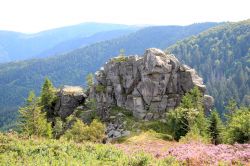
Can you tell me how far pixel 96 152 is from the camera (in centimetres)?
2945

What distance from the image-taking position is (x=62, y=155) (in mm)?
27984

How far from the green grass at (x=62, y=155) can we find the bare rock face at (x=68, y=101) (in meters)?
66.4

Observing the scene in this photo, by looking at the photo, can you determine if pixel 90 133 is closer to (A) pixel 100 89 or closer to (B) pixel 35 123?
(B) pixel 35 123

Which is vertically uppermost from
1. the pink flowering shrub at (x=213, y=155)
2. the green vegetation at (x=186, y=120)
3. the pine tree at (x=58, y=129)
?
the pink flowering shrub at (x=213, y=155)

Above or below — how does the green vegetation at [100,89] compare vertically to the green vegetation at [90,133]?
above

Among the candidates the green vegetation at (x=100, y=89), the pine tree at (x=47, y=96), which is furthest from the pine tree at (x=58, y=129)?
the pine tree at (x=47, y=96)

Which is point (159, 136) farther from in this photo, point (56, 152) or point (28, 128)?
point (56, 152)

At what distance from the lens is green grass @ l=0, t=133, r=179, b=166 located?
82.4 ft

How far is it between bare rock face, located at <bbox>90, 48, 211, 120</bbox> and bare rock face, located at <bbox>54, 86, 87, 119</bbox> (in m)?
8.35

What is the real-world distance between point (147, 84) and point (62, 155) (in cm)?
5864

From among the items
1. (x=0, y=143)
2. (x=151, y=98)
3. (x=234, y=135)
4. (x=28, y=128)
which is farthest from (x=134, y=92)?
(x=0, y=143)

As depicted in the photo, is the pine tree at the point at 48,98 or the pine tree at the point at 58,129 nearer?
the pine tree at the point at 58,129

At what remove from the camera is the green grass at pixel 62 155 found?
25.1 meters

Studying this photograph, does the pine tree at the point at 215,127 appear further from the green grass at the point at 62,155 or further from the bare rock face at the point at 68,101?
the green grass at the point at 62,155
